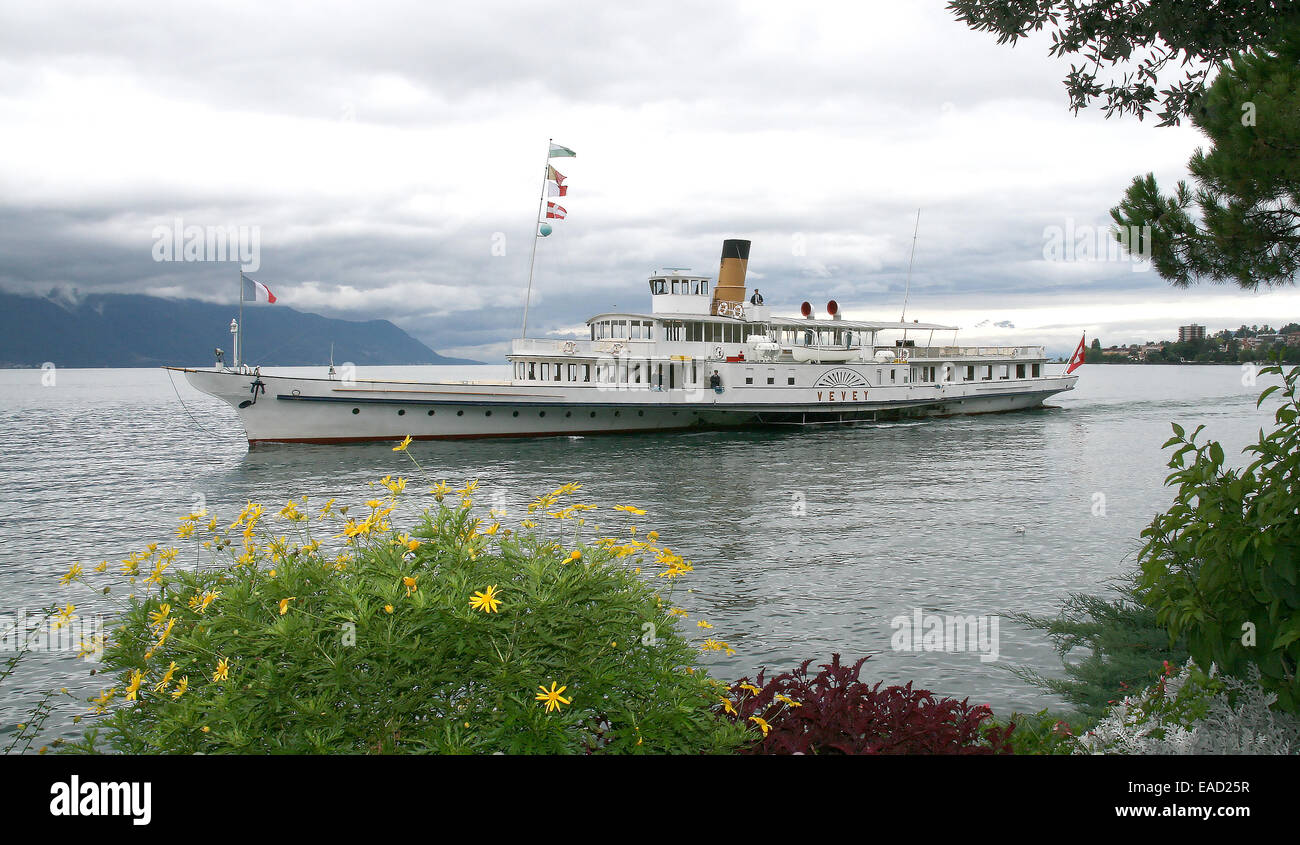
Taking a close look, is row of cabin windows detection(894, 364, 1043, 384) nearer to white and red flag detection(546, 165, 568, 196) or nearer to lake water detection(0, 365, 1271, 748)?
lake water detection(0, 365, 1271, 748)

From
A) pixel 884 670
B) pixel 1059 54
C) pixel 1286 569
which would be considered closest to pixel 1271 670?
pixel 1286 569

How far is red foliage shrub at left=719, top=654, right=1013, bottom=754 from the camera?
455cm

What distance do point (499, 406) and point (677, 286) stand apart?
13617 mm

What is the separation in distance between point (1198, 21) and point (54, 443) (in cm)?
5165

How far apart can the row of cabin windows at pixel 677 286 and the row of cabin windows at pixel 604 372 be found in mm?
5119

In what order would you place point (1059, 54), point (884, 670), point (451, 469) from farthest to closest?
1. point (451, 469)
2. point (884, 670)
3. point (1059, 54)

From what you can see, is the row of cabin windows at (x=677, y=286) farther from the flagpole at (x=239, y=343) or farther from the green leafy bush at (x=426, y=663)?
the green leafy bush at (x=426, y=663)

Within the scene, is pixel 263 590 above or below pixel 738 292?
below

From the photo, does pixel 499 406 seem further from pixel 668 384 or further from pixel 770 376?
pixel 770 376

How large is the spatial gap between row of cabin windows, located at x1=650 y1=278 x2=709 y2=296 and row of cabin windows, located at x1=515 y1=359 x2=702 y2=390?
5.12 metres

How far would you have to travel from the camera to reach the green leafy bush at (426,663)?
3854mm

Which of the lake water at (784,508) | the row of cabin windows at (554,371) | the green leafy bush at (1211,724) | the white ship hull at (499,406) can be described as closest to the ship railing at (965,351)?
the white ship hull at (499,406)

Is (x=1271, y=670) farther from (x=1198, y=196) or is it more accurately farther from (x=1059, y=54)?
(x=1059, y=54)

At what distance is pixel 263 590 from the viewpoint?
432cm
